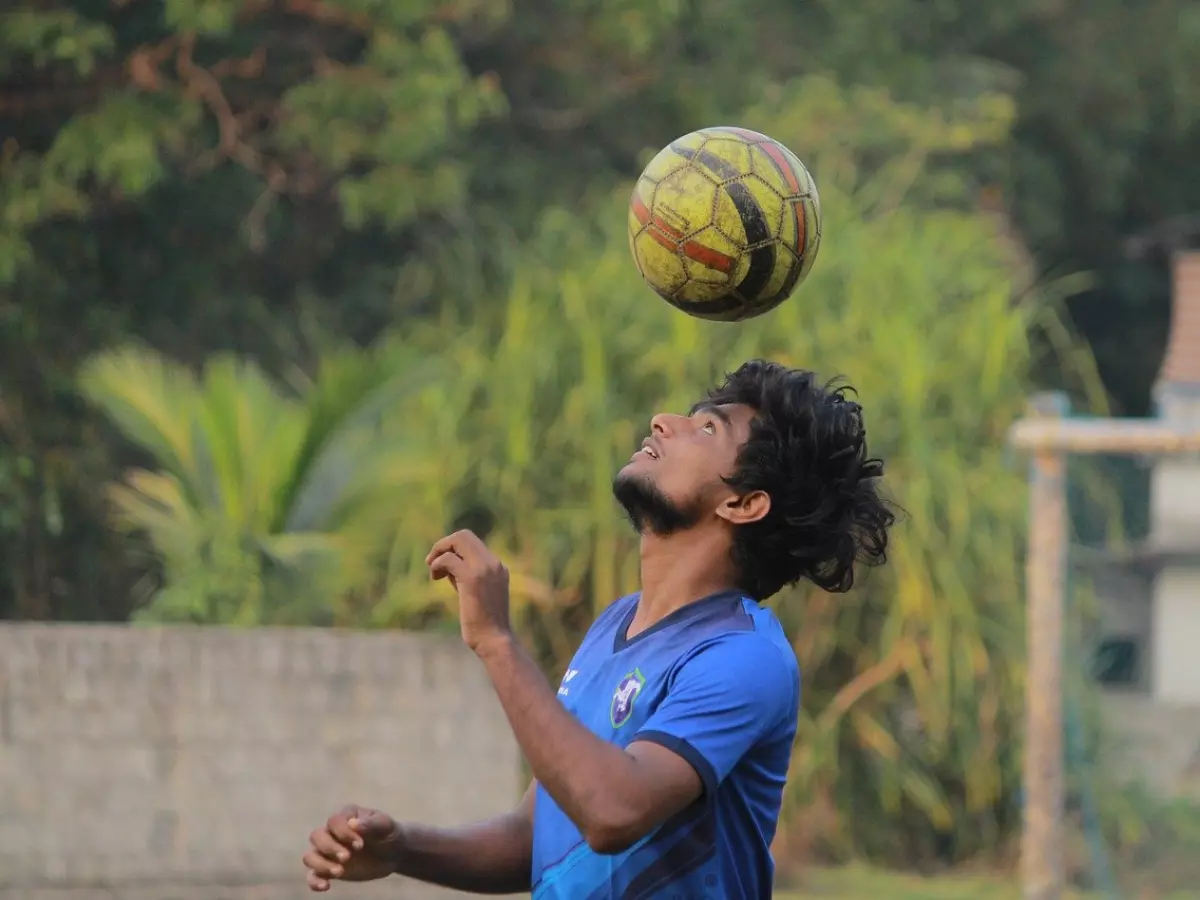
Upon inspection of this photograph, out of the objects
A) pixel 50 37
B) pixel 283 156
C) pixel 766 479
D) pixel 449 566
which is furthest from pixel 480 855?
pixel 283 156

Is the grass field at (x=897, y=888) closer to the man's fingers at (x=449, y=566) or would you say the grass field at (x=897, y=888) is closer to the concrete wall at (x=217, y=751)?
the concrete wall at (x=217, y=751)

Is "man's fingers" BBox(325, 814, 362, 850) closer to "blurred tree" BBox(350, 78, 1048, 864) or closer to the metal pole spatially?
"blurred tree" BBox(350, 78, 1048, 864)

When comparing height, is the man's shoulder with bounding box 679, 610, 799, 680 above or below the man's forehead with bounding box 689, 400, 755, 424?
below

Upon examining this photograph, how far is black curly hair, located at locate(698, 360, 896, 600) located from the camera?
393cm

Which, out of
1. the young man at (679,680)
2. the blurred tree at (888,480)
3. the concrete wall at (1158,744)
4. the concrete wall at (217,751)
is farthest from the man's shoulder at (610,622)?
the concrete wall at (1158,744)

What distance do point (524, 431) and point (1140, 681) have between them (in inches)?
198

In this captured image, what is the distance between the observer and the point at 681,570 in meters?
3.93

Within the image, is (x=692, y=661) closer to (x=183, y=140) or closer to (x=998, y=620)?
(x=998, y=620)

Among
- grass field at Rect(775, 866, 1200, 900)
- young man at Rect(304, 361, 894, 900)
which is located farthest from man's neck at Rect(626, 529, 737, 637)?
grass field at Rect(775, 866, 1200, 900)

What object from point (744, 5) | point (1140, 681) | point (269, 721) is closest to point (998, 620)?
point (1140, 681)

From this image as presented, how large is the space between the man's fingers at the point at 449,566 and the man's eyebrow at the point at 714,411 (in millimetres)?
705

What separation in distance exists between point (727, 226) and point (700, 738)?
1711mm

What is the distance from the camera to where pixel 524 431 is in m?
11.3

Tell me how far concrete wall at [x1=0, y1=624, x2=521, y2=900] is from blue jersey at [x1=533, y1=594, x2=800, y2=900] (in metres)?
5.76
